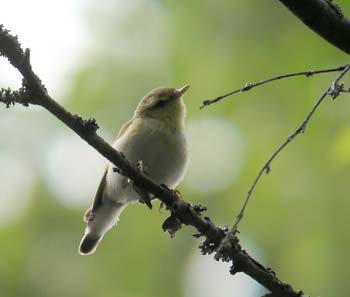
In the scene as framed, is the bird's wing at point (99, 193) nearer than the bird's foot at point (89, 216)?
No

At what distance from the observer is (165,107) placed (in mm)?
5426

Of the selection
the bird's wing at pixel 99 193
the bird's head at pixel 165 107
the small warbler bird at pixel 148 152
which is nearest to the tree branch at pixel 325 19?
→ the small warbler bird at pixel 148 152

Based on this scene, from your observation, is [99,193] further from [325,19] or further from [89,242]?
[325,19]

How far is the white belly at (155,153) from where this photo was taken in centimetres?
474

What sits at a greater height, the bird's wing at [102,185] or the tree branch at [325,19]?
the bird's wing at [102,185]

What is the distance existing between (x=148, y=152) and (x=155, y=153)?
0.16 ft

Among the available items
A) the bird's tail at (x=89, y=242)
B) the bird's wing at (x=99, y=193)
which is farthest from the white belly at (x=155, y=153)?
the bird's tail at (x=89, y=242)

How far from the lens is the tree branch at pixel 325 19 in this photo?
2.12 m

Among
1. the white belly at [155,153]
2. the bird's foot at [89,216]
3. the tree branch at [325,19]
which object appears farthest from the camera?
the bird's foot at [89,216]

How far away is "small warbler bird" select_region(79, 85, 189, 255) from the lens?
→ 4758mm

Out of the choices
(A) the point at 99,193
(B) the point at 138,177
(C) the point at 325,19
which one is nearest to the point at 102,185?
(A) the point at 99,193

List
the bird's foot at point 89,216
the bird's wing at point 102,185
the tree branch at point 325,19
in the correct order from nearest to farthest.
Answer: the tree branch at point 325,19 → the bird's foot at point 89,216 → the bird's wing at point 102,185

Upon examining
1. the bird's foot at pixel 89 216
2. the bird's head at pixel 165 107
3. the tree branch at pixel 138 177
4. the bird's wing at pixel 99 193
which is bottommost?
the tree branch at pixel 138 177

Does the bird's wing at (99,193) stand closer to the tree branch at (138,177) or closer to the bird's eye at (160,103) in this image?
the bird's eye at (160,103)
